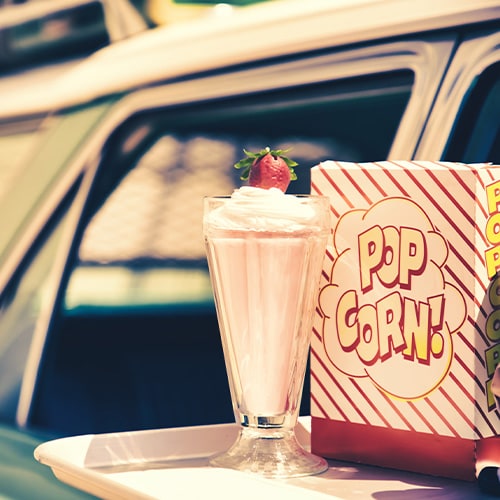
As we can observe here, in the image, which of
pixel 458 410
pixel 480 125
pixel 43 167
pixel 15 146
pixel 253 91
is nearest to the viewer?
pixel 458 410

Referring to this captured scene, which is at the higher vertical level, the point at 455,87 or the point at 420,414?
the point at 455,87

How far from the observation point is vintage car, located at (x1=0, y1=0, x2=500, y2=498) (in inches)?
51.6

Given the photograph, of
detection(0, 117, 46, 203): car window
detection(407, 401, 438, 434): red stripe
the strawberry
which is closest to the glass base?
detection(407, 401, 438, 434): red stripe

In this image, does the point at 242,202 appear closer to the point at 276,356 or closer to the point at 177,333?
the point at 276,356

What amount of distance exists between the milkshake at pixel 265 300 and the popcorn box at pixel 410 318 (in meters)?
0.03

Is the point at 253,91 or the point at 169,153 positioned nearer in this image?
the point at 253,91

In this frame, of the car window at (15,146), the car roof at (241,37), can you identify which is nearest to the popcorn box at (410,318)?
the car roof at (241,37)

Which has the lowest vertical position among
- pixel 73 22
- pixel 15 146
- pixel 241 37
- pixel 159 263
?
pixel 159 263

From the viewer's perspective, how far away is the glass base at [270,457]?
34.3 inches

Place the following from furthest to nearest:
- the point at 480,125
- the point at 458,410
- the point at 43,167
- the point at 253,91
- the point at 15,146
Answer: the point at 15,146 < the point at 43,167 < the point at 253,91 < the point at 480,125 < the point at 458,410

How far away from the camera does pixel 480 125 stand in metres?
1.21

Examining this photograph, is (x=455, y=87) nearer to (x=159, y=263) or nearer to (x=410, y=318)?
(x=410, y=318)

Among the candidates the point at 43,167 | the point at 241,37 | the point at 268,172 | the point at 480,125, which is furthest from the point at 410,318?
the point at 43,167

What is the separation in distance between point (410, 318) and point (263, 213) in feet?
0.53
